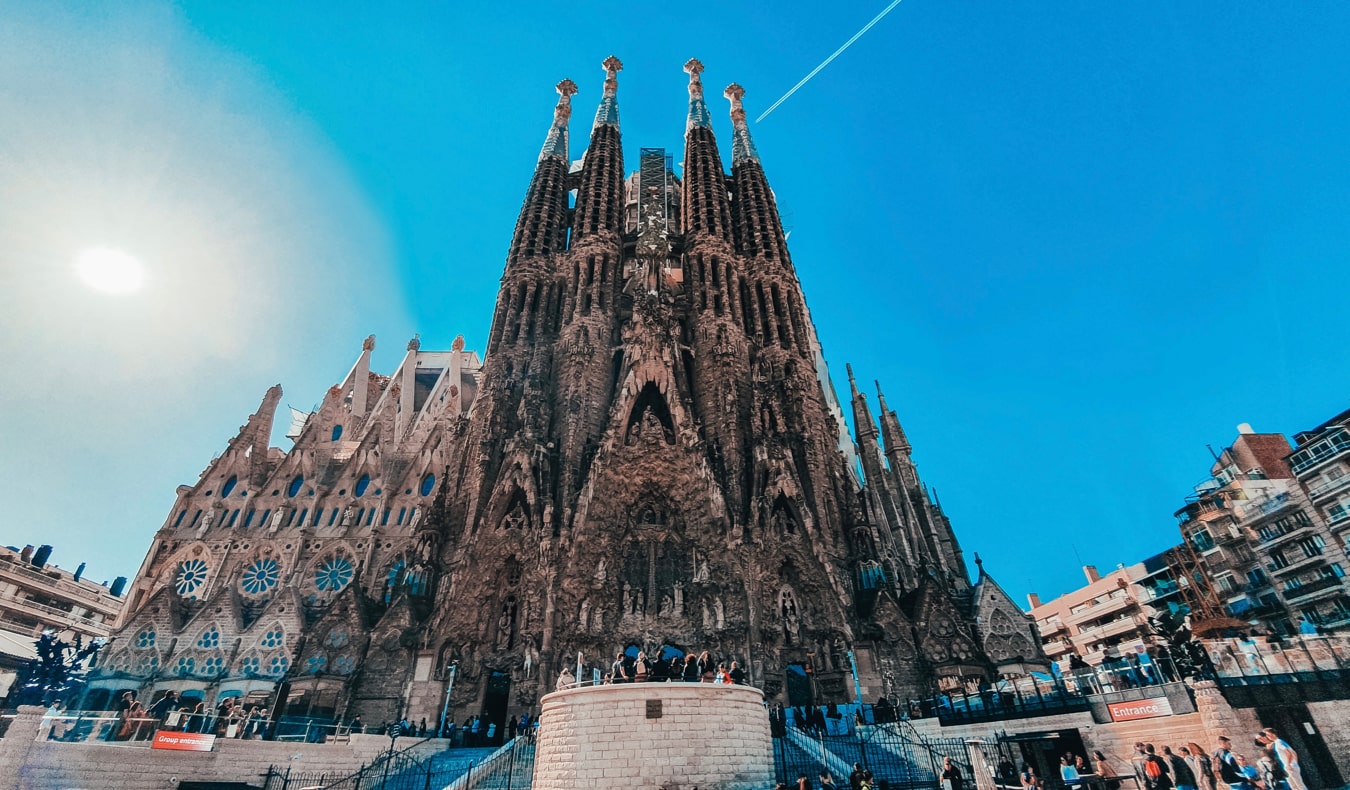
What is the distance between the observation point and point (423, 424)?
3797 cm

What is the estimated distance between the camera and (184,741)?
1302 centimetres

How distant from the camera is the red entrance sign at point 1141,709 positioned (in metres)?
Result: 11.8

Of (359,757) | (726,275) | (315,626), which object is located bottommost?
(359,757)

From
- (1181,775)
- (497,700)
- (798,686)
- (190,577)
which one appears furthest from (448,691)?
(1181,775)

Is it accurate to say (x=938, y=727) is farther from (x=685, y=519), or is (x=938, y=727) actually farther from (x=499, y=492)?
(x=499, y=492)

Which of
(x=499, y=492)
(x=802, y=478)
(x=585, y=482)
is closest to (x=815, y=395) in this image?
(x=802, y=478)

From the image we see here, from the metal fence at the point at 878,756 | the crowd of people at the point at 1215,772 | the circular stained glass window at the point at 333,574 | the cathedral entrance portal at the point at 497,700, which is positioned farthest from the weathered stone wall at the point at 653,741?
the circular stained glass window at the point at 333,574

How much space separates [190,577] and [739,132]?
40533mm

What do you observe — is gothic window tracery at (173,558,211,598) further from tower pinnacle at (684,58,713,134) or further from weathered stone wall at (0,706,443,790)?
tower pinnacle at (684,58,713,134)

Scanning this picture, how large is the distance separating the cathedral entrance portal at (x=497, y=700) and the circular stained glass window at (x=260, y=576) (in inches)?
493

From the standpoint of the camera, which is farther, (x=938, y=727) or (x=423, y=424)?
(x=423, y=424)

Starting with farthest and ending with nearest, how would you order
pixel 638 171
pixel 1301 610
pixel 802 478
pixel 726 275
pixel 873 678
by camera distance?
pixel 638 171, pixel 726 275, pixel 1301 610, pixel 802 478, pixel 873 678

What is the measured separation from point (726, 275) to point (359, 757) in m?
25.9

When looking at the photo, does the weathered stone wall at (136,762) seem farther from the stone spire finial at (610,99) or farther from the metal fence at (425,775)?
the stone spire finial at (610,99)
